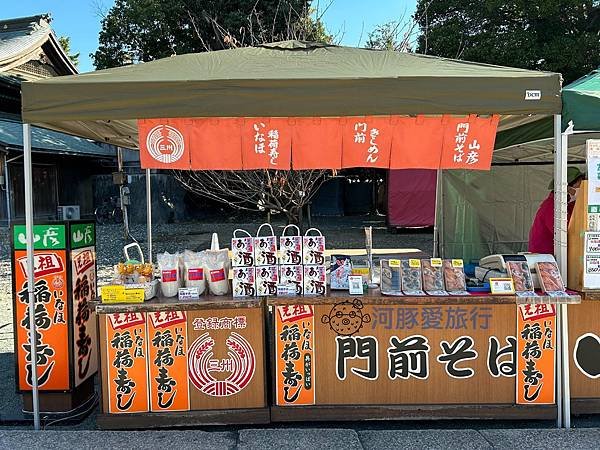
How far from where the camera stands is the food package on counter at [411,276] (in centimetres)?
373

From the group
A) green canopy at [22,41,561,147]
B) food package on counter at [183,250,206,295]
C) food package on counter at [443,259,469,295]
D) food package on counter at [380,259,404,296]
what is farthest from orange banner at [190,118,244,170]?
food package on counter at [443,259,469,295]

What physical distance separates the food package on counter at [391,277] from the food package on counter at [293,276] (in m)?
0.58

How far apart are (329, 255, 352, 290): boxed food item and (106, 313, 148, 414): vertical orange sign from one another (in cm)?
136

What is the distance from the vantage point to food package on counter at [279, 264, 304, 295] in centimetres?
371

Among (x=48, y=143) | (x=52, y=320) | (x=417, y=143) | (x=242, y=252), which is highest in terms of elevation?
(x=48, y=143)

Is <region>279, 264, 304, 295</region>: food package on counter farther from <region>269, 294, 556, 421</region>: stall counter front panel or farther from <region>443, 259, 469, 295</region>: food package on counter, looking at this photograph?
<region>443, 259, 469, 295</region>: food package on counter

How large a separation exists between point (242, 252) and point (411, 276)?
1.23 metres

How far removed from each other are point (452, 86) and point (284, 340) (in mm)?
2068

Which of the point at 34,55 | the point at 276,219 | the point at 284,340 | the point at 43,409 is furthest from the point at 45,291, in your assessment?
the point at 34,55

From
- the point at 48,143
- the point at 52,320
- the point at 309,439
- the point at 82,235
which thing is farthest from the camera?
the point at 48,143

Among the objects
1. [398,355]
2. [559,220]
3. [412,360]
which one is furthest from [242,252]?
[559,220]

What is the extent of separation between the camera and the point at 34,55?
829 inches

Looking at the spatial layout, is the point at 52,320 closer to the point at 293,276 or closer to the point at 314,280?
the point at 293,276

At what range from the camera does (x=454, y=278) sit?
378 centimetres
